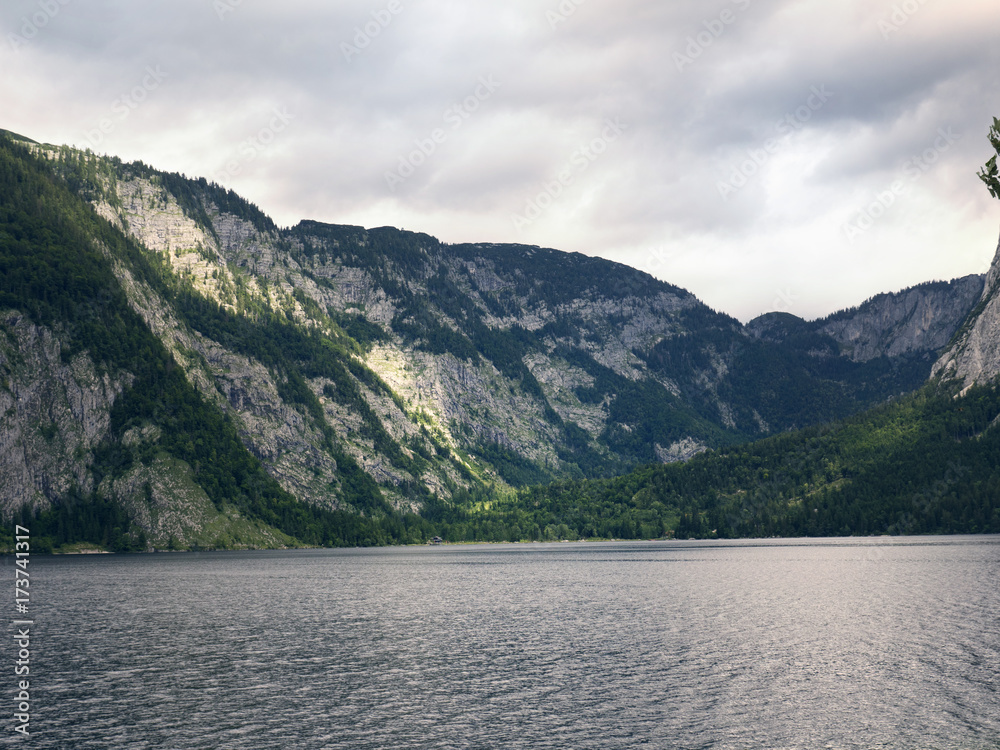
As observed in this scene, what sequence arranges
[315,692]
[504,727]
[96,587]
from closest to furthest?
[504,727], [315,692], [96,587]

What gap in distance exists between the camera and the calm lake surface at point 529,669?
49.7m

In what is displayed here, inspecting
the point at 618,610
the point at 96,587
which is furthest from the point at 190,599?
the point at 618,610

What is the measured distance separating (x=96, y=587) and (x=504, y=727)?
12677cm

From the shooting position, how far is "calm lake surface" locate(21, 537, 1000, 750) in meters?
49.7

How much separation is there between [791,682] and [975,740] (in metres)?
17.8

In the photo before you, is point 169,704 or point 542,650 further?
point 542,650

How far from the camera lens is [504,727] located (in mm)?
51094

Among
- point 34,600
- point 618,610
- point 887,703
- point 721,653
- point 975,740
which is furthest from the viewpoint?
point 34,600

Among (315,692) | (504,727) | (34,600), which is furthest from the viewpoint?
(34,600)

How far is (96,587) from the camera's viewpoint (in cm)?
14962

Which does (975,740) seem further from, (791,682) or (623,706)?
(623,706)

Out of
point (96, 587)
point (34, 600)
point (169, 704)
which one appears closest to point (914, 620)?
point (169, 704)

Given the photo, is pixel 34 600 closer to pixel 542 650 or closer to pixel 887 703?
pixel 542 650

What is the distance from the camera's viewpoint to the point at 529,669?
6931 centimetres
